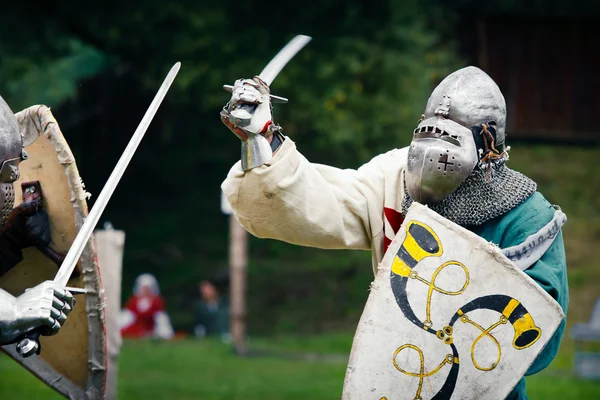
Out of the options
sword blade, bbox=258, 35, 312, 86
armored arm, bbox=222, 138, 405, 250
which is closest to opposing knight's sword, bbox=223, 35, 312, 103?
sword blade, bbox=258, 35, 312, 86

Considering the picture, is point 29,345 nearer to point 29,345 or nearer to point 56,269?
point 29,345

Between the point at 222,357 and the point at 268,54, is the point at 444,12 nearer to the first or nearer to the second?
the point at 268,54

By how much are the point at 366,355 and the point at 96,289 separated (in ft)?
3.67

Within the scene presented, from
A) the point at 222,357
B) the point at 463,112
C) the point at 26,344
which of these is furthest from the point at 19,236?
the point at 222,357

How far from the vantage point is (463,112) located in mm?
5125

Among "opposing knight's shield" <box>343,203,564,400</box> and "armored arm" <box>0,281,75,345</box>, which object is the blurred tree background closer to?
"opposing knight's shield" <box>343,203,564,400</box>

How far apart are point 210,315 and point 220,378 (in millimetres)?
4456

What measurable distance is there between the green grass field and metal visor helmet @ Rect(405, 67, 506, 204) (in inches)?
218

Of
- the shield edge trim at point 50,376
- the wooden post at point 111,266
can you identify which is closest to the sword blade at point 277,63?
the shield edge trim at point 50,376

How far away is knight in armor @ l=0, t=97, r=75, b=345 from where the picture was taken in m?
4.61

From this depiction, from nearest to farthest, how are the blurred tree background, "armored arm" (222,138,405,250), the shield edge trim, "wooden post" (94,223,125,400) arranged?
"armored arm" (222,138,405,250)
the shield edge trim
"wooden post" (94,223,125,400)
the blurred tree background

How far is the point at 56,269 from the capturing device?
5328mm

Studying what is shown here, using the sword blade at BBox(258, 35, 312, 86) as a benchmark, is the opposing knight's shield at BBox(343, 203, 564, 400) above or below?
below

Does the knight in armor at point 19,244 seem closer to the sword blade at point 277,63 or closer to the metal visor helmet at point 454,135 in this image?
the sword blade at point 277,63
